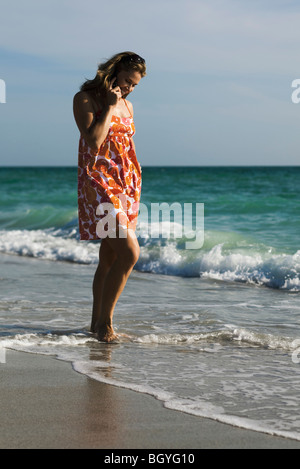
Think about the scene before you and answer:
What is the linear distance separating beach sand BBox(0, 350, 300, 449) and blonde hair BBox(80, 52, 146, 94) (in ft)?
6.07

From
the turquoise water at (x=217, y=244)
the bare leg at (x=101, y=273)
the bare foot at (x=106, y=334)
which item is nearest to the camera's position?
the bare foot at (x=106, y=334)

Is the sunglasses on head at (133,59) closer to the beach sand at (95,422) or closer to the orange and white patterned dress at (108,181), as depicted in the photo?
the orange and white patterned dress at (108,181)

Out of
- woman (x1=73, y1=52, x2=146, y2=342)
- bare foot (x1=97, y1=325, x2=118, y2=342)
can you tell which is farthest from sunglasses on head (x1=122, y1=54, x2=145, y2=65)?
bare foot (x1=97, y1=325, x2=118, y2=342)

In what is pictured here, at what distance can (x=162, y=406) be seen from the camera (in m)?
3.11

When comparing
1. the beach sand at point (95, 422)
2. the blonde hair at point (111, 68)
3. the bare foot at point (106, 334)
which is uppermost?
the blonde hair at point (111, 68)

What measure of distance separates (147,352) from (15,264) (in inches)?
210

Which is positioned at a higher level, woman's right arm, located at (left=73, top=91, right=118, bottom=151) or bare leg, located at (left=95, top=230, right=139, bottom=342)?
woman's right arm, located at (left=73, top=91, right=118, bottom=151)

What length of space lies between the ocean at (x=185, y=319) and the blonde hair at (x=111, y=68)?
5.47 ft

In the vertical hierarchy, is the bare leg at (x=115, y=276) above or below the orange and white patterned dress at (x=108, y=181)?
below

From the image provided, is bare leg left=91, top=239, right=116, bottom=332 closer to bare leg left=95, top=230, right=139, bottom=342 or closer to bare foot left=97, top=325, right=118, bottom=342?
bare leg left=95, top=230, right=139, bottom=342

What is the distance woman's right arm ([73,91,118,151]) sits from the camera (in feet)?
13.5

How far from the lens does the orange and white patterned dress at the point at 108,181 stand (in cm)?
420

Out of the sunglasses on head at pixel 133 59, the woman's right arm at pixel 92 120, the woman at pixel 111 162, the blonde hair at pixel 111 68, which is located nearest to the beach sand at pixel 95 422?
the woman at pixel 111 162
